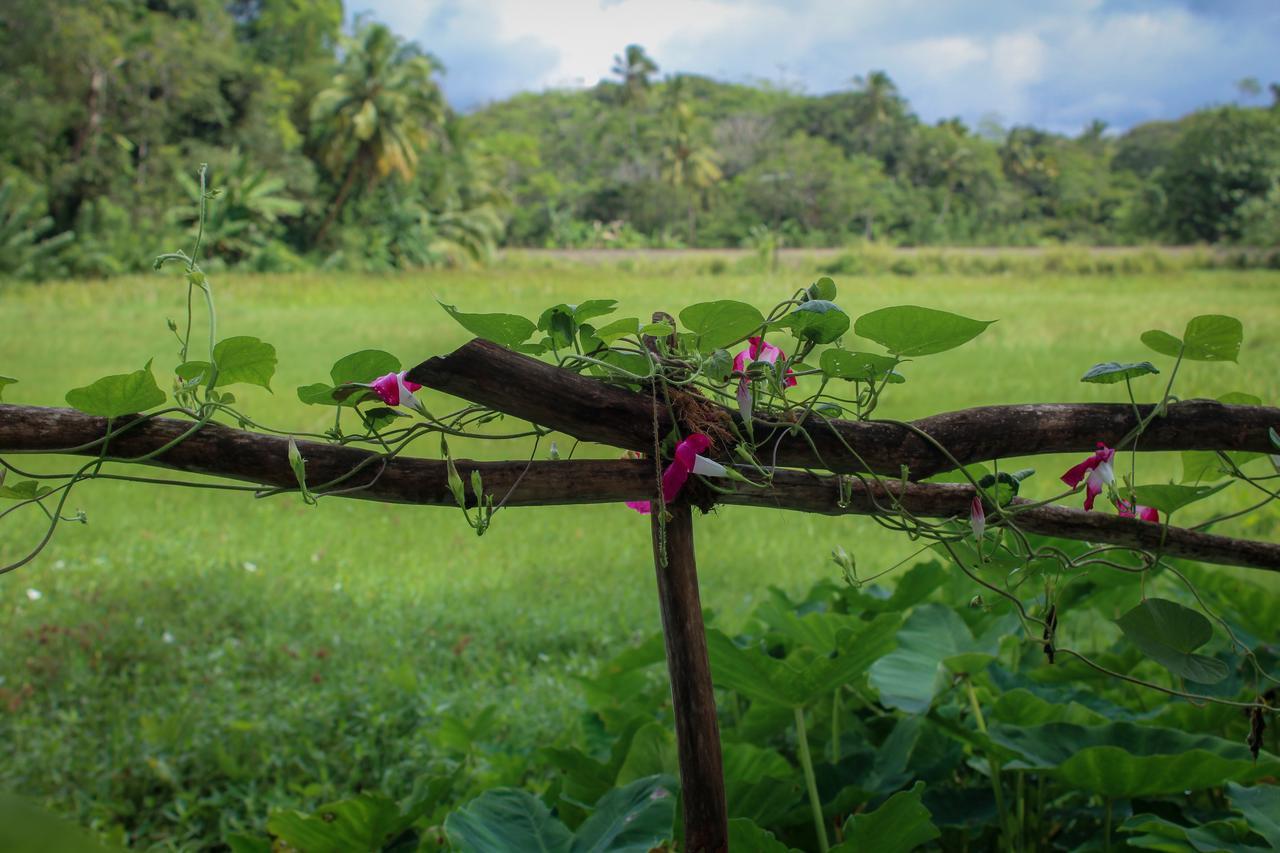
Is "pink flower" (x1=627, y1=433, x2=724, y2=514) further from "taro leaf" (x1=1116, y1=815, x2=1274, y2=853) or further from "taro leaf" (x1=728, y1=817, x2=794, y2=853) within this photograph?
"taro leaf" (x1=1116, y1=815, x2=1274, y2=853)

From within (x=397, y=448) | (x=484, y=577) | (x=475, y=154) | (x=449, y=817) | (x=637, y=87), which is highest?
(x=637, y=87)

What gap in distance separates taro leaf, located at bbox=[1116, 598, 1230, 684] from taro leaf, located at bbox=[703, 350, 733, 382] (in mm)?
223

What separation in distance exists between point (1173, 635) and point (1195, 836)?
0.14 meters

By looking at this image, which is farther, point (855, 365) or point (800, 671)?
point (800, 671)

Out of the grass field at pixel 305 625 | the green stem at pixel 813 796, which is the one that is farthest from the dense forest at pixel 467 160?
the green stem at pixel 813 796

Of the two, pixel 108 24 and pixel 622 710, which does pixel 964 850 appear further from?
pixel 108 24

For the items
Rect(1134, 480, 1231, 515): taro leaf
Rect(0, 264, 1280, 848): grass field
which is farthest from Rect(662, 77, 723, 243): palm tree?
Rect(1134, 480, 1231, 515): taro leaf

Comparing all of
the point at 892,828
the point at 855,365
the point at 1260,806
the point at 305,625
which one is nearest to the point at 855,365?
the point at 855,365

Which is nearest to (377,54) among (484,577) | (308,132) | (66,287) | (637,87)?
(308,132)

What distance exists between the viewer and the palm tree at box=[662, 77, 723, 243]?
293 inches

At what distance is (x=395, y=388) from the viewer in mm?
401

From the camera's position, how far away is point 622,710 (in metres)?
0.80

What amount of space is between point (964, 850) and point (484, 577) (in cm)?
133

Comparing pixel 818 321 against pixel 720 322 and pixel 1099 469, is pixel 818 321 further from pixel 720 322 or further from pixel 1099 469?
pixel 1099 469
